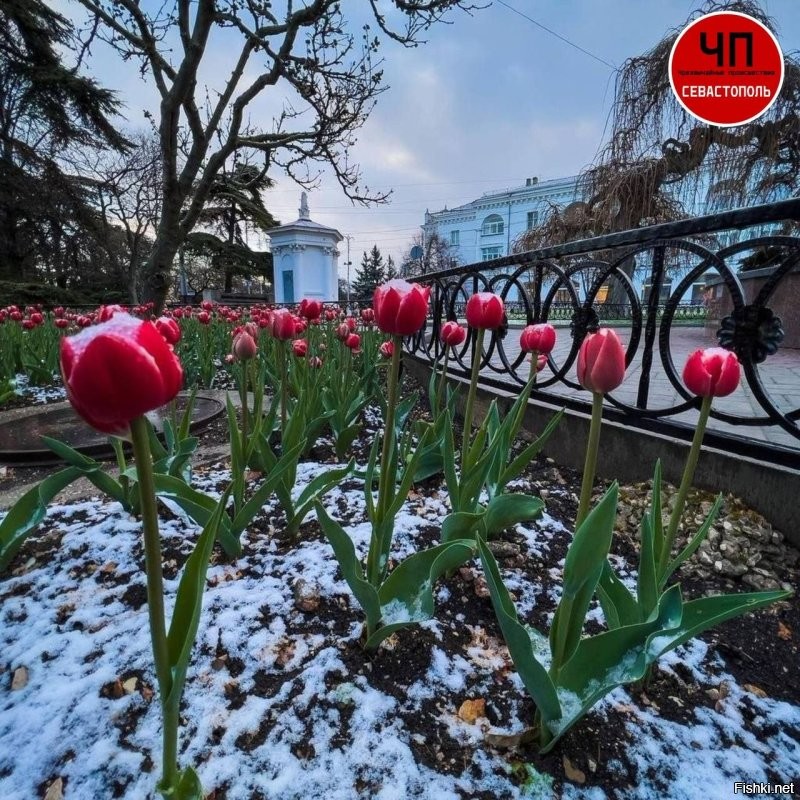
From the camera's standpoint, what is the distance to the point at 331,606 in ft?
3.83

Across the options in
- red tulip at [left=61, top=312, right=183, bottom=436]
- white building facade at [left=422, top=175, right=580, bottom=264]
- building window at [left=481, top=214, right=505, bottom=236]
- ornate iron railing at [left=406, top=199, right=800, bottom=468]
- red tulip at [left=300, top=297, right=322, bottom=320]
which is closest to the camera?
red tulip at [left=61, top=312, right=183, bottom=436]

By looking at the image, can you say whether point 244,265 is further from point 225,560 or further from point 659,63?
point 225,560

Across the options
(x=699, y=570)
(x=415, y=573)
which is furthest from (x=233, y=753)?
(x=699, y=570)

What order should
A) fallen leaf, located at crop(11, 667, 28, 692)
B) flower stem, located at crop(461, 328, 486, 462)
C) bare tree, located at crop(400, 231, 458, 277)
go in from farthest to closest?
bare tree, located at crop(400, 231, 458, 277), flower stem, located at crop(461, 328, 486, 462), fallen leaf, located at crop(11, 667, 28, 692)

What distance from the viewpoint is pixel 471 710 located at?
90 centimetres

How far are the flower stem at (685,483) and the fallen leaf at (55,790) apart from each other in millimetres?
1105

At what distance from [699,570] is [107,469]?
2.56 meters

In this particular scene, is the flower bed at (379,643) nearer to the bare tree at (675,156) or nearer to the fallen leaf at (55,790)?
the fallen leaf at (55,790)

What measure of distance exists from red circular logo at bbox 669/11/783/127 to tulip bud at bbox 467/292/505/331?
7863 millimetres

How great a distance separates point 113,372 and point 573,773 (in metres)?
0.94

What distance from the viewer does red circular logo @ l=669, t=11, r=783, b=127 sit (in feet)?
21.2

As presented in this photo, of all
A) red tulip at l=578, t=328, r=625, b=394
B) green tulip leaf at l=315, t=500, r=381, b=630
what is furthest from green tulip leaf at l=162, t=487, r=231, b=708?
red tulip at l=578, t=328, r=625, b=394

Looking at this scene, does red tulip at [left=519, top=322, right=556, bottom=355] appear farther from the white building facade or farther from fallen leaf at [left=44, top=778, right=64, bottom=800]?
the white building facade

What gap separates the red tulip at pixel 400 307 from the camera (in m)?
0.87
